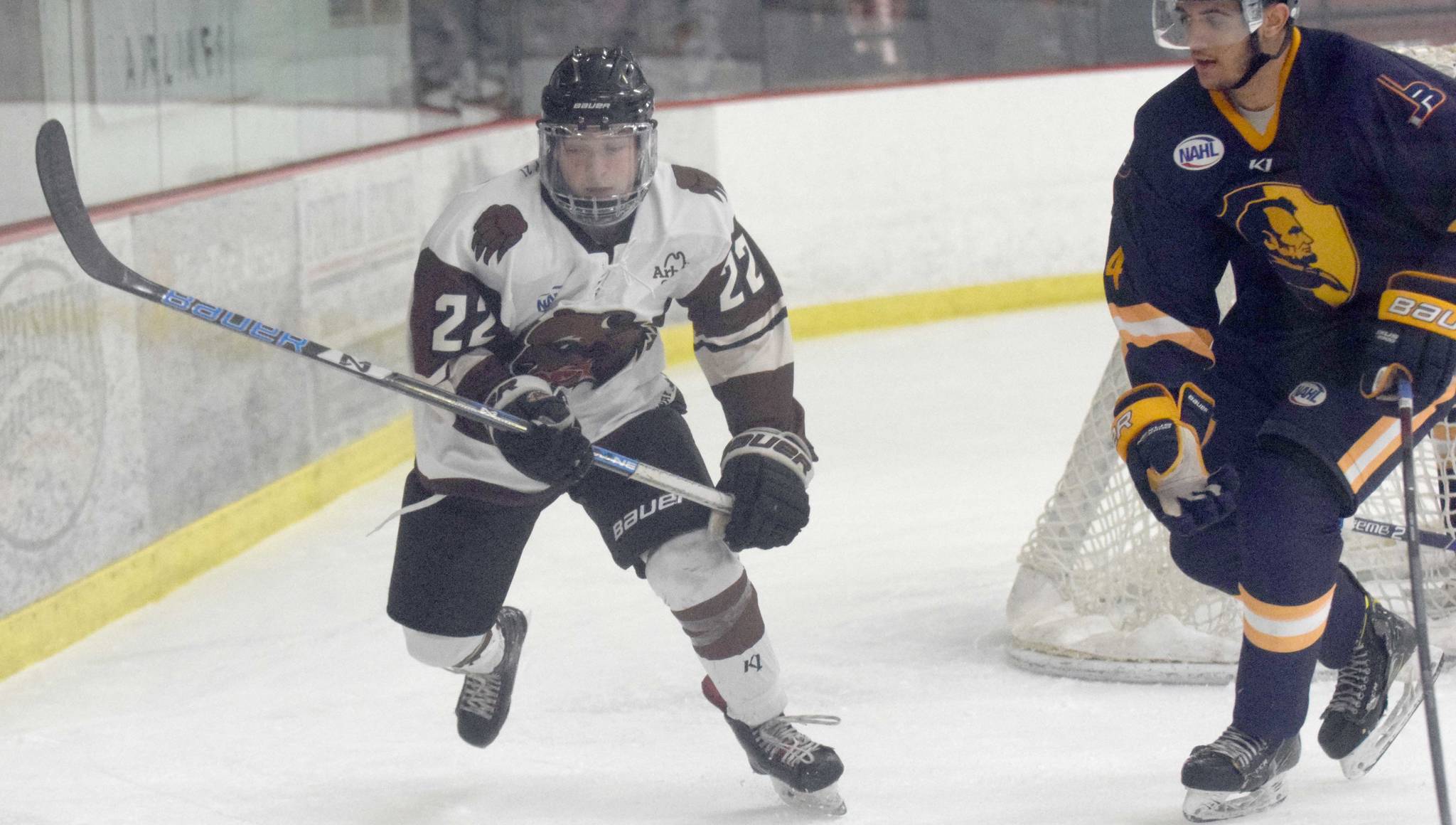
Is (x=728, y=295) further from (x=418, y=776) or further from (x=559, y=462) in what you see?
(x=418, y=776)

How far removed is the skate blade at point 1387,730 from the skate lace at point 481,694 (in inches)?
45.2

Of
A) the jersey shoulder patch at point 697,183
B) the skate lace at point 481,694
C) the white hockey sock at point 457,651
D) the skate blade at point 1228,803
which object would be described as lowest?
the skate lace at point 481,694

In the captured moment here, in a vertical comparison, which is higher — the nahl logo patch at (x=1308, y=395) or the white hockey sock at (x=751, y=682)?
the nahl logo patch at (x=1308, y=395)

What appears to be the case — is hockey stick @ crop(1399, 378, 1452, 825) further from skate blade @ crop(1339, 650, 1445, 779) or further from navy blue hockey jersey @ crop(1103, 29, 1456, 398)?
skate blade @ crop(1339, 650, 1445, 779)

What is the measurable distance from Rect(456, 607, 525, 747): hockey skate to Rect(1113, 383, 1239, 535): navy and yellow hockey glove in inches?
36.8

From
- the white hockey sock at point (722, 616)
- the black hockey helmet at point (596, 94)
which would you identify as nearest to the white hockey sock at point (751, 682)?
the white hockey sock at point (722, 616)

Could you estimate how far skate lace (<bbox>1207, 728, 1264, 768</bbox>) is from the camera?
2213mm

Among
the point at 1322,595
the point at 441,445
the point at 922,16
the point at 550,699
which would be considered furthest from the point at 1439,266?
the point at 922,16

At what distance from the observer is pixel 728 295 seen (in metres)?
2.41

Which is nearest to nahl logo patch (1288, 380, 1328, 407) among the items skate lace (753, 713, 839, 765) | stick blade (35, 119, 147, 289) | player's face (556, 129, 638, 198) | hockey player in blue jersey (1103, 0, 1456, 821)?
hockey player in blue jersey (1103, 0, 1456, 821)

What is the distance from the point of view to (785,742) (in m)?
2.39

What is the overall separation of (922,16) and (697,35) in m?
0.93

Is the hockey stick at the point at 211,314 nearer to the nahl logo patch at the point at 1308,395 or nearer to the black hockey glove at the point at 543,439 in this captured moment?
the black hockey glove at the point at 543,439

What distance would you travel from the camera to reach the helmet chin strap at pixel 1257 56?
6.97 feet
